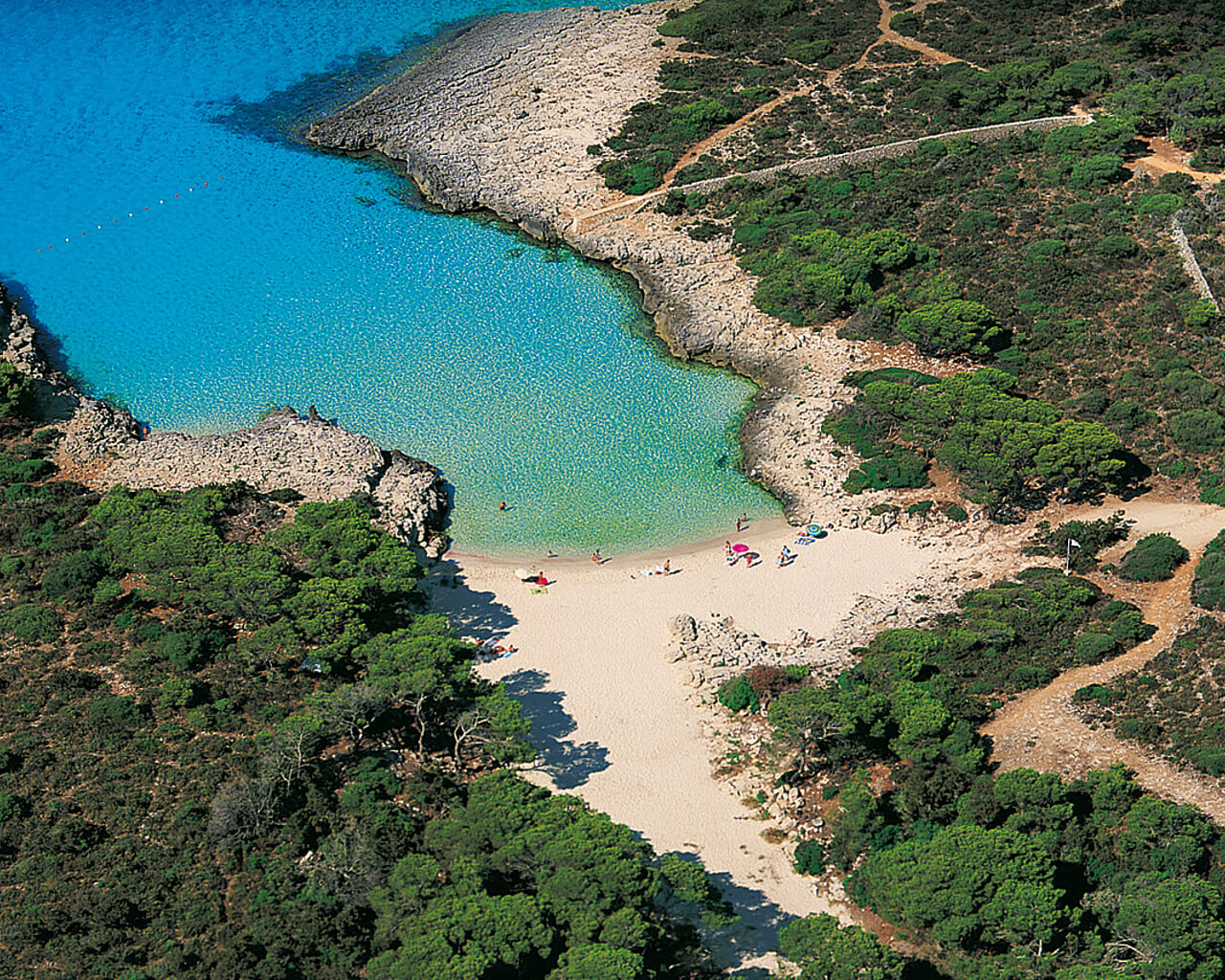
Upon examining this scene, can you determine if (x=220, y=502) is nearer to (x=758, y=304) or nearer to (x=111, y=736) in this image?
(x=111, y=736)

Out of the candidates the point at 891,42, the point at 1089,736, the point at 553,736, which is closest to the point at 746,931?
the point at 553,736

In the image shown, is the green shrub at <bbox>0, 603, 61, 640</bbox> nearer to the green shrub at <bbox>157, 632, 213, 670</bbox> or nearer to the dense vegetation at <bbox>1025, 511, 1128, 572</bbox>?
the green shrub at <bbox>157, 632, 213, 670</bbox>

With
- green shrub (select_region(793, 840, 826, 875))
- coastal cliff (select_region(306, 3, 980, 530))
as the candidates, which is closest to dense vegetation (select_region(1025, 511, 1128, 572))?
coastal cliff (select_region(306, 3, 980, 530))

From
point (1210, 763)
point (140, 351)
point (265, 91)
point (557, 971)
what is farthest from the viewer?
point (265, 91)

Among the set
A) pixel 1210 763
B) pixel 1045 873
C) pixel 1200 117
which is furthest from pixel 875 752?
pixel 1200 117

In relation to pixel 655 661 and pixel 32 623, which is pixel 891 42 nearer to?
pixel 655 661

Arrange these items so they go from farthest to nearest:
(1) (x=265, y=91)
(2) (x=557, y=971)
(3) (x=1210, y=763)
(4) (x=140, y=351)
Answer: (1) (x=265, y=91) → (4) (x=140, y=351) → (3) (x=1210, y=763) → (2) (x=557, y=971)

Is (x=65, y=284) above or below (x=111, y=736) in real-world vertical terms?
above
